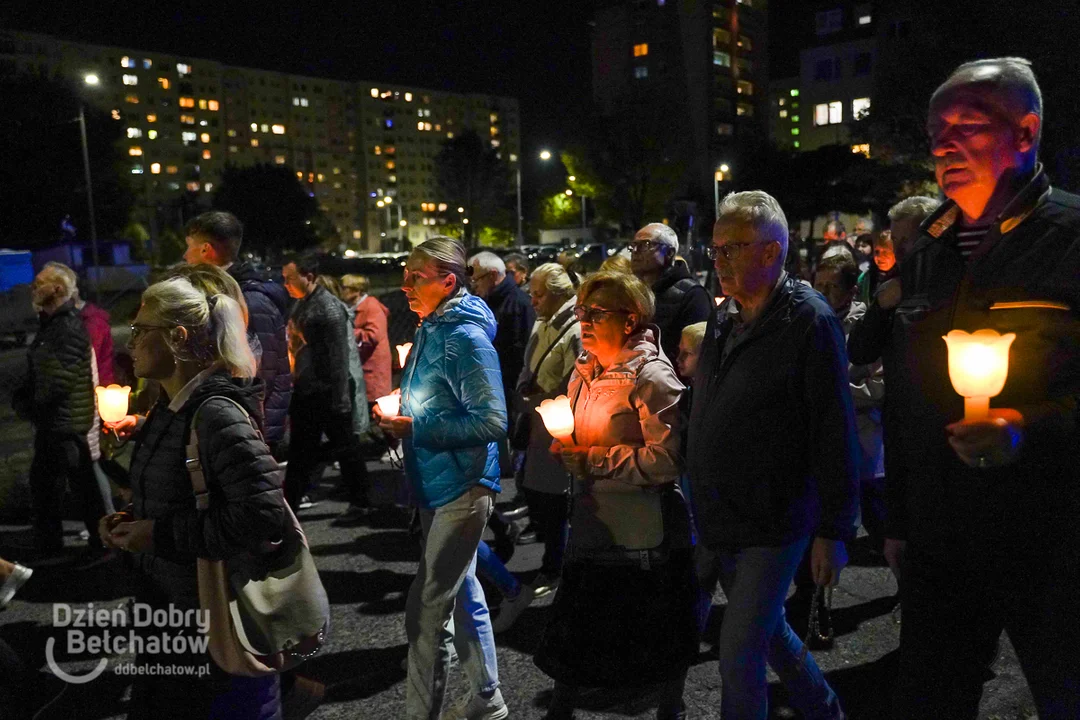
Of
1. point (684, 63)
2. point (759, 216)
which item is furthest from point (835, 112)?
point (759, 216)

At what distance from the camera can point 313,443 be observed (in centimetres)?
704

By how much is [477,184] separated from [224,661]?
321 feet

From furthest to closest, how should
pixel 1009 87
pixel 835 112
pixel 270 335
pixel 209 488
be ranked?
pixel 835 112 → pixel 270 335 → pixel 209 488 → pixel 1009 87

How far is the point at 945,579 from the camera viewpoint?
239cm

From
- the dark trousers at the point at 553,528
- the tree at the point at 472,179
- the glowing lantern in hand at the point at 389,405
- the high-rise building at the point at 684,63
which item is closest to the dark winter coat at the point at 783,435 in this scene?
the glowing lantern in hand at the point at 389,405

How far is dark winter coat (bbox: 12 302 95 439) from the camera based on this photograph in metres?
6.33

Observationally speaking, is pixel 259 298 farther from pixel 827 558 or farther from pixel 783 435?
pixel 827 558

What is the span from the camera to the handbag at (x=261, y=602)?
2672mm

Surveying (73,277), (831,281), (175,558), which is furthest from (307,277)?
(175,558)

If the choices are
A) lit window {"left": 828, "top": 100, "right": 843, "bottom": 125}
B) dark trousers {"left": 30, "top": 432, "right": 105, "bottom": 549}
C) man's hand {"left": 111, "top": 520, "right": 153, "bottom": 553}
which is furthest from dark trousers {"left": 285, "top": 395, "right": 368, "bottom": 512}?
lit window {"left": 828, "top": 100, "right": 843, "bottom": 125}

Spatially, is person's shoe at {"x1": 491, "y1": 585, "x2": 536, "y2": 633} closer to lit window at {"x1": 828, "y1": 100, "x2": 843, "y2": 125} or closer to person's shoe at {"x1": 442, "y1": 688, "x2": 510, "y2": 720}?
person's shoe at {"x1": 442, "y1": 688, "x2": 510, "y2": 720}

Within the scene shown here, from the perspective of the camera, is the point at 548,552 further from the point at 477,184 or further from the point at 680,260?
the point at 477,184

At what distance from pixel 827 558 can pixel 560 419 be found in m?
1.11

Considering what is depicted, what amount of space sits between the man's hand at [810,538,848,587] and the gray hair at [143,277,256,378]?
81.7 inches
